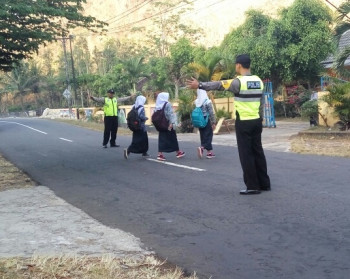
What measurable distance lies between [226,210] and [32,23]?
282 inches

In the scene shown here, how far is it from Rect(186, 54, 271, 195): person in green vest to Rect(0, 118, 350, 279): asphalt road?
343 millimetres

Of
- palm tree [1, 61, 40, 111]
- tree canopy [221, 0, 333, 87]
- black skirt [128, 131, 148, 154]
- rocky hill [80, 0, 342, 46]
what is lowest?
black skirt [128, 131, 148, 154]

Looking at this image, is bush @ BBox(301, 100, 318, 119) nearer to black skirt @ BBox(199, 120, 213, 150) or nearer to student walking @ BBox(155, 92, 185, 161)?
black skirt @ BBox(199, 120, 213, 150)

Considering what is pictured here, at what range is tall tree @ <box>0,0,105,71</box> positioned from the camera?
34.5 ft

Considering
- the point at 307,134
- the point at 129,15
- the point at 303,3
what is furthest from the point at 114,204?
the point at 129,15

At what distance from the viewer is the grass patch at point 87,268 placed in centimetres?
454

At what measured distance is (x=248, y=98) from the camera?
303 inches

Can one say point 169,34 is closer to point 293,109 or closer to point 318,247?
point 293,109

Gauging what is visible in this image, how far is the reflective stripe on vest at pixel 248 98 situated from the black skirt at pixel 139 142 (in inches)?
226

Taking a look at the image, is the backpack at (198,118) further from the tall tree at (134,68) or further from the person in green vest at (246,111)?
the tall tree at (134,68)

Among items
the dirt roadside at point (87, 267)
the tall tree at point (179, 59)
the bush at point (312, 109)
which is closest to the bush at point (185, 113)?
the bush at point (312, 109)

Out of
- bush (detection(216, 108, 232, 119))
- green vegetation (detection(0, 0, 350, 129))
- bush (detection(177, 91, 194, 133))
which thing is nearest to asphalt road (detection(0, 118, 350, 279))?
green vegetation (detection(0, 0, 350, 129))

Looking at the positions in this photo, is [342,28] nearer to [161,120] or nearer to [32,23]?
[161,120]

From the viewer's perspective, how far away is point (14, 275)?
14.8 ft
